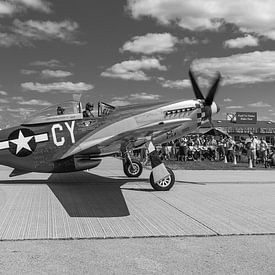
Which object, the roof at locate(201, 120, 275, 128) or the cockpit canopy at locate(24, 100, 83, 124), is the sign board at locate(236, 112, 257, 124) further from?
the cockpit canopy at locate(24, 100, 83, 124)

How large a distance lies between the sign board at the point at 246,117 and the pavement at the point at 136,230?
75.4m

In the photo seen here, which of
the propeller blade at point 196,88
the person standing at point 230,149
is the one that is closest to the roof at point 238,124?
the person standing at point 230,149

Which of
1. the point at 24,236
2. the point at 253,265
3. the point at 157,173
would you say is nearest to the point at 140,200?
the point at 157,173

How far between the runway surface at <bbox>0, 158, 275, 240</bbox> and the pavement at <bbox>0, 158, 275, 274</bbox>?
0.6 inches

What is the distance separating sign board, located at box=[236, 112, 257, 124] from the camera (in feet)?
270

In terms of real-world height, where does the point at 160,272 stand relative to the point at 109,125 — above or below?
below

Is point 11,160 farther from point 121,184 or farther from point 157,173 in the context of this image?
point 157,173

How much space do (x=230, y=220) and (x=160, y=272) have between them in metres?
2.79

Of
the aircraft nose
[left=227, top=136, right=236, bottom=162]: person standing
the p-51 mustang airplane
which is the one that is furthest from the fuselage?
[left=227, top=136, right=236, bottom=162]: person standing

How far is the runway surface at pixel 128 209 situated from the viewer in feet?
17.9

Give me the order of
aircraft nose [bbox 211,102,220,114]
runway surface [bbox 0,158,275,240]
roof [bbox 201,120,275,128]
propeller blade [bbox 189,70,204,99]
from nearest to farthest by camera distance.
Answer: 1. runway surface [bbox 0,158,275,240]
2. aircraft nose [bbox 211,102,220,114]
3. propeller blade [bbox 189,70,204,99]
4. roof [bbox 201,120,275,128]

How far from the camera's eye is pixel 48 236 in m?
5.04

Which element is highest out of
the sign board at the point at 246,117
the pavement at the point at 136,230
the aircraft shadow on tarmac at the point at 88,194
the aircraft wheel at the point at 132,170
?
the sign board at the point at 246,117

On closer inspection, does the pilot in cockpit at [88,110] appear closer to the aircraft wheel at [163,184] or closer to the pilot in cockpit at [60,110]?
the pilot in cockpit at [60,110]
